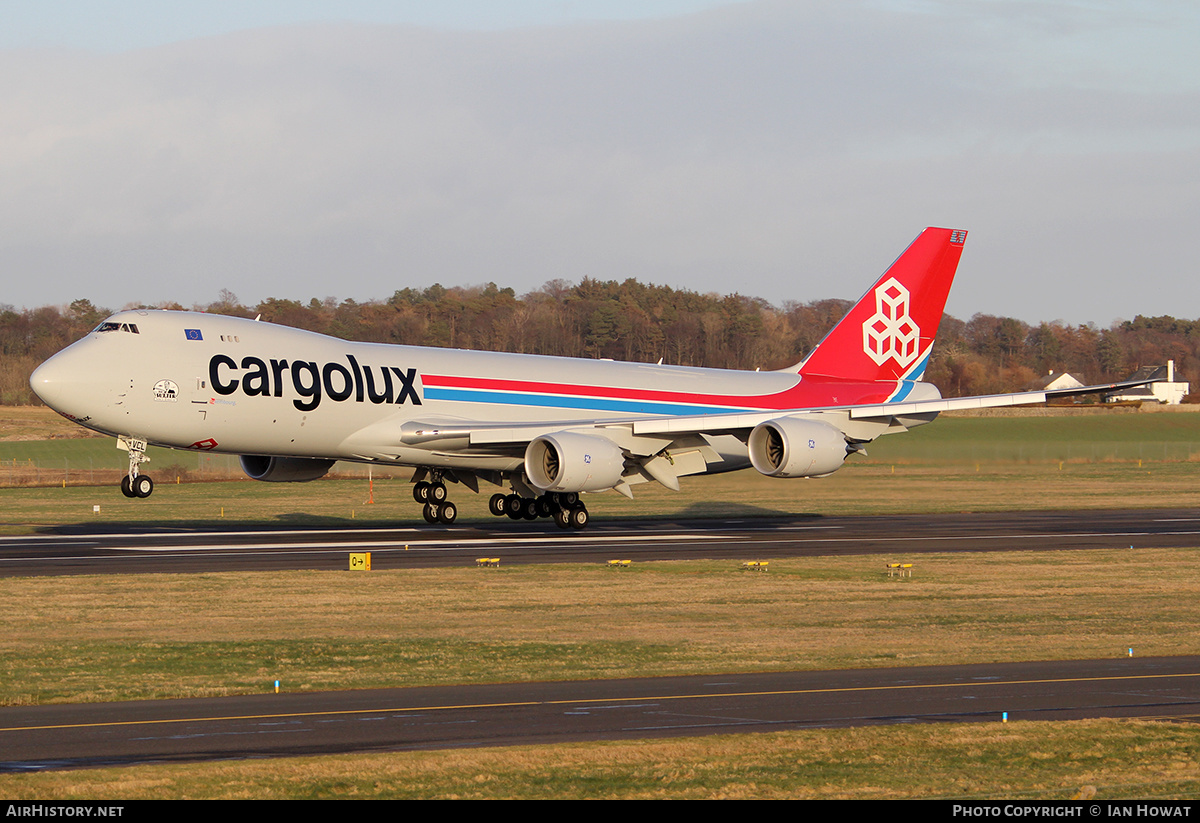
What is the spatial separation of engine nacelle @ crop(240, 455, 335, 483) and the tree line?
4504 cm

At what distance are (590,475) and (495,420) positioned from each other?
4660 mm

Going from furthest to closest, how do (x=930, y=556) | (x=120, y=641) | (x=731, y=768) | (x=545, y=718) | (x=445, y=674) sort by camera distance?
(x=930, y=556)
(x=120, y=641)
(x=445, y=674)
(x=545, y=718)
(x=731, y=768)

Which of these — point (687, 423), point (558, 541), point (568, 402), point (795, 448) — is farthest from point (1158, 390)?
point (558, 541)

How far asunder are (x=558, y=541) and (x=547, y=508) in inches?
233

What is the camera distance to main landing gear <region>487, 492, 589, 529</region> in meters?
40.1

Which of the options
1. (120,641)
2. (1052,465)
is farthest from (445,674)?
(1052,465)

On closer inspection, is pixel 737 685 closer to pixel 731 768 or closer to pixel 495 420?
pixel 731 768

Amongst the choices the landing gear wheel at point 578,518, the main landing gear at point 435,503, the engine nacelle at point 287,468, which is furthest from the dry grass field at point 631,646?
the landing gear wheel at point 578,518

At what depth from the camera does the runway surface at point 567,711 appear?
11953 mm

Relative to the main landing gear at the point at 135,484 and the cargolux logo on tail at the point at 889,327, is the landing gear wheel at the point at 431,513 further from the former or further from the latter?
the cargolux logo on tail at the point at 889,327

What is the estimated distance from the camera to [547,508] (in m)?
41.5

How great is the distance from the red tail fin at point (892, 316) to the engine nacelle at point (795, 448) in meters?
8.93

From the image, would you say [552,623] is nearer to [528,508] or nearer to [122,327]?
[122,327]

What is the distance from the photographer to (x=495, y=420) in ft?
129
